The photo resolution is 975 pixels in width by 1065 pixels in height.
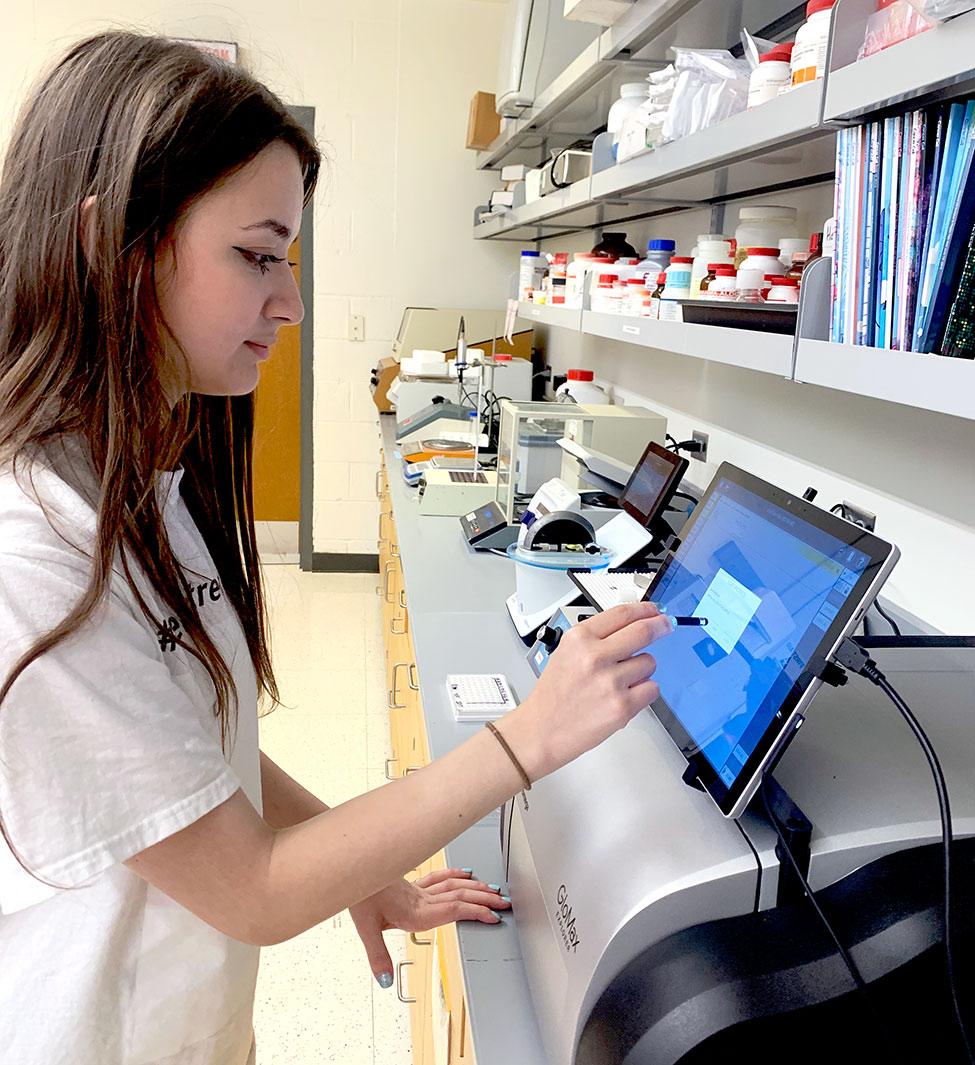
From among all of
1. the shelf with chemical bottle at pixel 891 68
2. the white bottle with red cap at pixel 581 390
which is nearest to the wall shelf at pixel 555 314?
the white bottle with red cap at pixel 581 390

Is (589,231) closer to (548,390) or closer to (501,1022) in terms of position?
(548,390)

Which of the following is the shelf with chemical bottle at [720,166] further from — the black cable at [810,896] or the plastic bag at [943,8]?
the black cable at [810,896]

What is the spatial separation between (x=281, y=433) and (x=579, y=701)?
428 cm

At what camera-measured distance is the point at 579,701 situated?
73cm

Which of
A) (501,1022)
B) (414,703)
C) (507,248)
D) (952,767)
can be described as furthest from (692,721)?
(507,248)

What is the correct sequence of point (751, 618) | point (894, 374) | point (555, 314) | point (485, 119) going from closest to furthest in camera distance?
point (751, 618)
point (894, 374)
point (555, 314)
point (485, 119)

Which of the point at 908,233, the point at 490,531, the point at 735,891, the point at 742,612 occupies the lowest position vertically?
the point at 490,531

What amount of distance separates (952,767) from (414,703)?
50.1 inches

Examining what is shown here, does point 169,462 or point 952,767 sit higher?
point 169,462

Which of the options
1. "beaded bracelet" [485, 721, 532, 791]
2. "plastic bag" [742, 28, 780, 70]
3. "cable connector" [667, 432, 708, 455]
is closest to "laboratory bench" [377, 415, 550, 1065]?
"beaded bracelet" [485, 721, 532, 791]

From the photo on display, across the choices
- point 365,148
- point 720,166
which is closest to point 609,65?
point 720,166

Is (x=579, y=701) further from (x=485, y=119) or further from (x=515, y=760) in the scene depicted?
(x=485, y=119)

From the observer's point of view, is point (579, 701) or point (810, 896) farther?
point (579, 701)

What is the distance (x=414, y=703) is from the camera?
1.89 m
